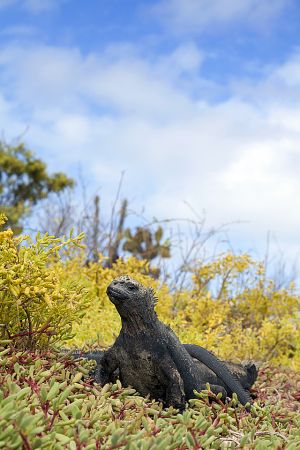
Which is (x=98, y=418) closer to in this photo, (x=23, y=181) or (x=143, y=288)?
(x=143, y=288)

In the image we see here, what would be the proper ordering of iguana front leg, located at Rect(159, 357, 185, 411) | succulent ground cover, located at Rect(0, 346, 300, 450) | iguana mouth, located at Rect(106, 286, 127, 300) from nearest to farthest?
succulent ground cover, located at Rect(0, 346, 300, 450), iguana mouth, located at Rect(106, 286, 127, 300), iguana front leg, located at Rect(159, 357, 185, 411)

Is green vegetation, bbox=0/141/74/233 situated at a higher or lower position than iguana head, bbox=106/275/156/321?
higher

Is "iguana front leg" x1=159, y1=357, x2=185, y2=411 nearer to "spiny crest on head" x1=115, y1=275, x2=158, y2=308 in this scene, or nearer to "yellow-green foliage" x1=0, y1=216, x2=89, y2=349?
"spiny crest on head" x1=115, y1=275, x2=158, y2=308

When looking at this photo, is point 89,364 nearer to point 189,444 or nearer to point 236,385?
point 236,385

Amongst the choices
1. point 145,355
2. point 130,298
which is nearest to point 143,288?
point 130,298

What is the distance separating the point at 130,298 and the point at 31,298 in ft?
2.08

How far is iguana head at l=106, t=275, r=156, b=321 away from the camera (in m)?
3.89

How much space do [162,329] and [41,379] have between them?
92cm

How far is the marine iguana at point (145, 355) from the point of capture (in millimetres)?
3955

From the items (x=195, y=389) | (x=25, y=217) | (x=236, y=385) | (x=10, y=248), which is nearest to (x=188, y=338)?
(x=236, y=385)

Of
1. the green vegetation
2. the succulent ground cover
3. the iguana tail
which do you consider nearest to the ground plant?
the succulent ground cover

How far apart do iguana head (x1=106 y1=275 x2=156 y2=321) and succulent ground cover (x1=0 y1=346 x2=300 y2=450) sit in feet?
1.47

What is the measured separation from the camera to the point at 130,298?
154 inches

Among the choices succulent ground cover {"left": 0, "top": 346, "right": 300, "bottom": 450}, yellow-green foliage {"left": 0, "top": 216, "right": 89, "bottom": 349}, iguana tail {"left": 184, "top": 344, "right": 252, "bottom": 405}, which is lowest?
succulent ground cover {"left": 0, "top": 346, "right": 300, "bottom": 450}
